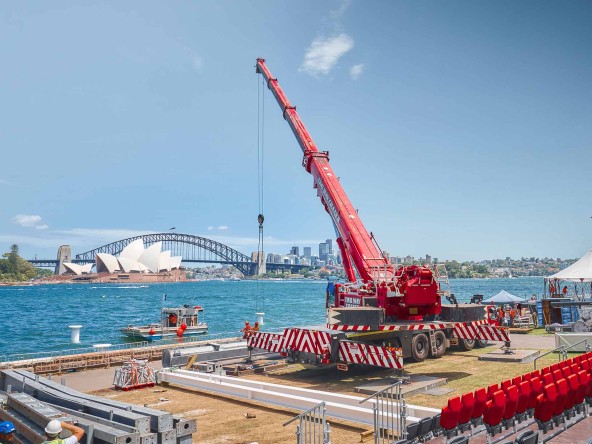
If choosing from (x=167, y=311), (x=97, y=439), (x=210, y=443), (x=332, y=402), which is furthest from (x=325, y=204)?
(x=167, y=311)

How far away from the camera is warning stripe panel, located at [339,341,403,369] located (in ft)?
44.7

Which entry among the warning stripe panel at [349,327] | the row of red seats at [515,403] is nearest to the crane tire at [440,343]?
the warning stripe panel at [349,327]

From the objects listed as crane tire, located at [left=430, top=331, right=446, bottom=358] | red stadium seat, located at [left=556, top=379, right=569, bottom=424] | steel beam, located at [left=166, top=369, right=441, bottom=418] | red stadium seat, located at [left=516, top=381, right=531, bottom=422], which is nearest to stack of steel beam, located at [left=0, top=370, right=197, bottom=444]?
steel beam, located at [left=166, top=369, right=441, bottom=418]

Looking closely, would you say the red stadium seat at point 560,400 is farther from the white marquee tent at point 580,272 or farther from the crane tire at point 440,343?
the white marquee tent at point 580,272

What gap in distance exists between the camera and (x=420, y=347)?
16.9 meters

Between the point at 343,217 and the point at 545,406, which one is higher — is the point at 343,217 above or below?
above

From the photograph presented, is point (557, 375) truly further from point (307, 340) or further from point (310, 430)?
point (307, 340)

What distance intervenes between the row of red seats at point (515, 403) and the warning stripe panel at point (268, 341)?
801cm

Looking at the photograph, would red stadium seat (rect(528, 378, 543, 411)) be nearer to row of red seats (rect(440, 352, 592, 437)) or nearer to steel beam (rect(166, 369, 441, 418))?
row of red seats (rect(440, 352, 592, 437))

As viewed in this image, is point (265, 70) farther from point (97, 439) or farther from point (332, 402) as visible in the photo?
point (97, 439)

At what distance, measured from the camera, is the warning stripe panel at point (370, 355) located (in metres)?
13.6

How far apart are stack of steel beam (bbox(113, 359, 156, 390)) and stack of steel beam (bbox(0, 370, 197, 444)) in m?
3.79

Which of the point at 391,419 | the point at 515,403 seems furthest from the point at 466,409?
the point at 391,419

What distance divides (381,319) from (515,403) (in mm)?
6658
